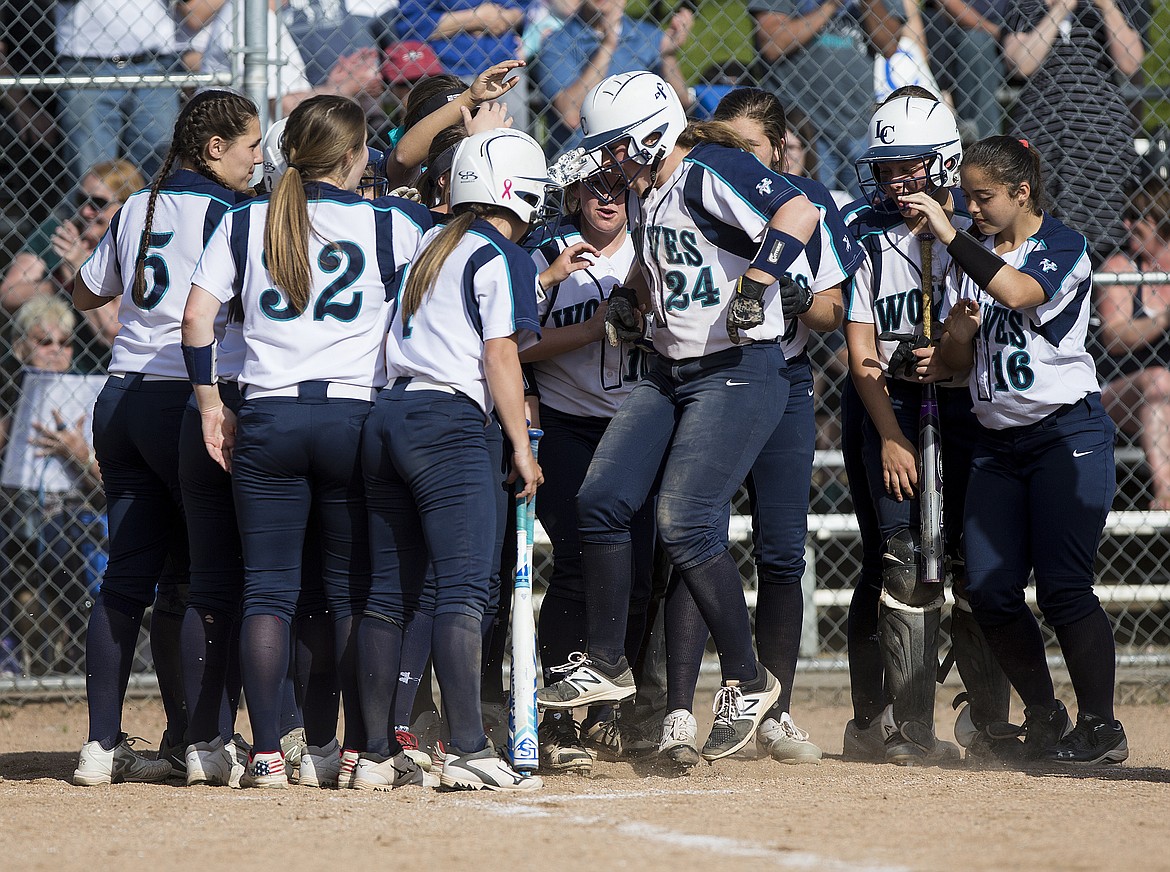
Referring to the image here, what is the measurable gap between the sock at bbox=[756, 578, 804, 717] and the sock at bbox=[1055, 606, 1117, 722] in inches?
35.3

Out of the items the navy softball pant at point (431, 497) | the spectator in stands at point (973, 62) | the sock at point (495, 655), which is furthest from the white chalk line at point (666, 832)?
the spectator in stands at point (973, 62)

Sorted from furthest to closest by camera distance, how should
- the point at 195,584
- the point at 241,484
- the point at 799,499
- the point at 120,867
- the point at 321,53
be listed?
the point at 321,53, the point at 799,499, the point at 195,584, the point at 241,484, the point at 120,867

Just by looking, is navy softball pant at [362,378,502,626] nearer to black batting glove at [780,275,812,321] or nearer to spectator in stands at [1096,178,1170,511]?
black batting glove at [780,275,812,321]

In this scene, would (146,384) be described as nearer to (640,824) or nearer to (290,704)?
(290,704)

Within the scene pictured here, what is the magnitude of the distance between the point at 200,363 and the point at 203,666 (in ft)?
3.12

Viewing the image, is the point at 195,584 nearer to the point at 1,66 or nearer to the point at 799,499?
the point at 799,499

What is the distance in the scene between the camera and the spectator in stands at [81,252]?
648 centimetres

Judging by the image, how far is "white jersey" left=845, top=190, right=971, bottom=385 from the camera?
471 centimetres

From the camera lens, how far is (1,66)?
681 cm

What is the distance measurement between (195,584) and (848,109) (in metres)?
4.13

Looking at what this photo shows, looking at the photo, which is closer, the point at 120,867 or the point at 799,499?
the point at 120,867

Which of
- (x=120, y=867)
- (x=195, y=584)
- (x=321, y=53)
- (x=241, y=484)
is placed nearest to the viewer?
(x=120, y=867)

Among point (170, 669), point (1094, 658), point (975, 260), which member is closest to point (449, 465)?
point (170, 669)

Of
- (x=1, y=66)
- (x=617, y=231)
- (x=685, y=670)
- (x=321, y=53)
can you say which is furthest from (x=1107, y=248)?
(x=1, y=66)
